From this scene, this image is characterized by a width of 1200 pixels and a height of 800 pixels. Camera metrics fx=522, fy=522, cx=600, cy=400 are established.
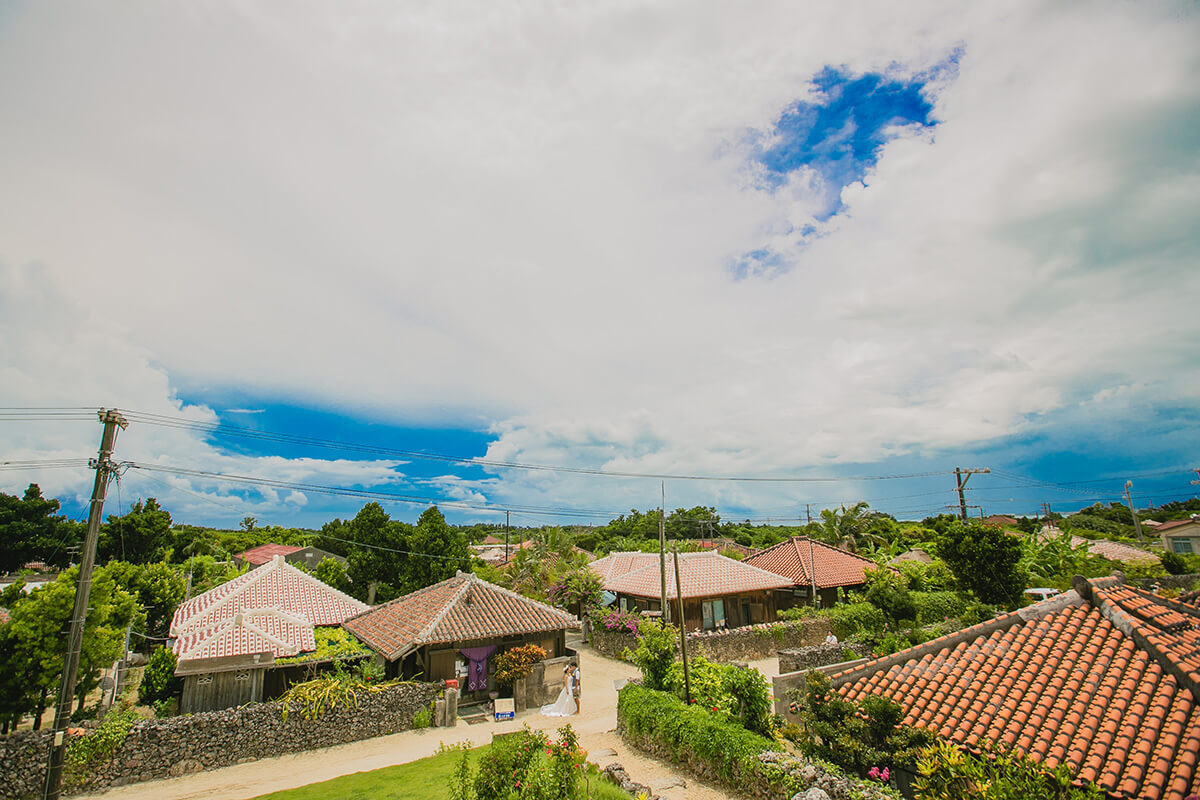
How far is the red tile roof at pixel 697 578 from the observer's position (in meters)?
31.7

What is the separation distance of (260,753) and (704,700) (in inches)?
555

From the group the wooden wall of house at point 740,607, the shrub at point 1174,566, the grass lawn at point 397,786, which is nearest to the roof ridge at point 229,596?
the grass lawn at point 397,786

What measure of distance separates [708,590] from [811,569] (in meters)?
8.68

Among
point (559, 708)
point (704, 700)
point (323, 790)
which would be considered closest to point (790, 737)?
point (704, 700)

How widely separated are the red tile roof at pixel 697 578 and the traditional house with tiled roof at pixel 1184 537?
187ft

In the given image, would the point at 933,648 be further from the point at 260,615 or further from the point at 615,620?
the point at 260,615

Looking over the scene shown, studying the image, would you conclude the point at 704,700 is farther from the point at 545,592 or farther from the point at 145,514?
the point at 145,514

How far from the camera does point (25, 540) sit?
5728cm

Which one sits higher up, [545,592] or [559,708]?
[545,592]

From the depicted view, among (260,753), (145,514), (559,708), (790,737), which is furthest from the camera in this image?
(145,514)

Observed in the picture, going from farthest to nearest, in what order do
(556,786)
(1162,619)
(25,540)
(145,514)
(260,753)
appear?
1. (25,540)
2. (145,514)
3. (260,753)
4. (1162,619)
5. (556,786)

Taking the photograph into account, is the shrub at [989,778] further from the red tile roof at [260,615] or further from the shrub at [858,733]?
the red tile roof at [260,615]

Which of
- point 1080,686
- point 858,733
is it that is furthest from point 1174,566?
point 858,733

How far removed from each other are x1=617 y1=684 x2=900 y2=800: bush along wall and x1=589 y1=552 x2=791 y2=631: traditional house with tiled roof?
1369 cm
